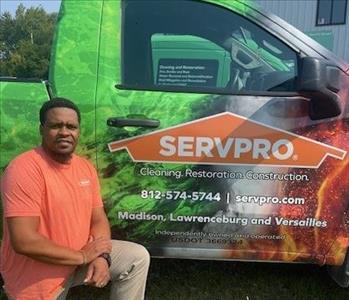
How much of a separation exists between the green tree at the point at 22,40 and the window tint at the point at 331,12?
863 inches

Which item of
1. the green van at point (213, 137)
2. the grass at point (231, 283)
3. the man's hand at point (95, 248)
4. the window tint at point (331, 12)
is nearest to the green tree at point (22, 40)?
the green van at point (213, 137)

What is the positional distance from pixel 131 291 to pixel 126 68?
1109 millimetres

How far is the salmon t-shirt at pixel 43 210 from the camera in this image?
2164mm

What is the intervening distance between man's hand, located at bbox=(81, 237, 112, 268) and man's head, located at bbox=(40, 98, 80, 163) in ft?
1.24

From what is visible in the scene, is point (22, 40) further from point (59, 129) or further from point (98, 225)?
point (98, 225)

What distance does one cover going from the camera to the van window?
2816mm

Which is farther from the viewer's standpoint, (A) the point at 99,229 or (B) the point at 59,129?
(A) the point at 99,229

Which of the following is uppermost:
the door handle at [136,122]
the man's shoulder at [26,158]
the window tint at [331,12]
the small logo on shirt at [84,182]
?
the window tint at [331,12]

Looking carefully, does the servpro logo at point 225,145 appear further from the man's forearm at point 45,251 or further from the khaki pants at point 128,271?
the man's forearm at point 45,251

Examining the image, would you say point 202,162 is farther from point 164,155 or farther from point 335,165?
point 335,165

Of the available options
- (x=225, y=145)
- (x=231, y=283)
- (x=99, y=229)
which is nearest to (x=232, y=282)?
(x=231, y=283)

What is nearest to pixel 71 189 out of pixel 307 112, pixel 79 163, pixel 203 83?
pixel 79 163

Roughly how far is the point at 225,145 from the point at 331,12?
2298 centimetres

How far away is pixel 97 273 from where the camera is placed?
2281 mm
